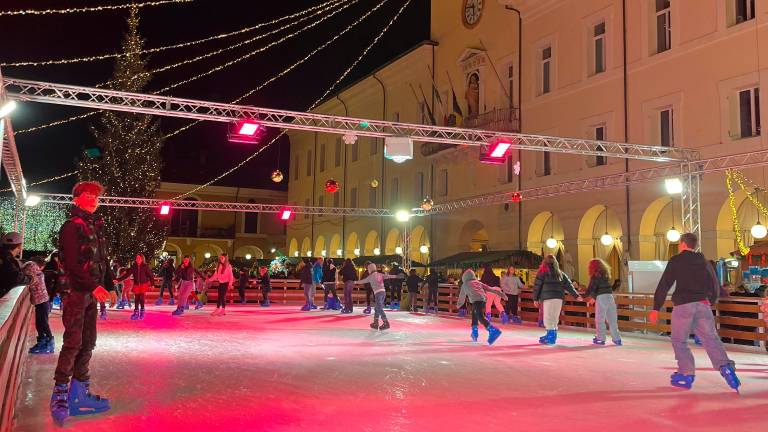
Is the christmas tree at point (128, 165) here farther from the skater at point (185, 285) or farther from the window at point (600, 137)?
the window at point (600, 137)

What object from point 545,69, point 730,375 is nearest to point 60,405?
point 730,375

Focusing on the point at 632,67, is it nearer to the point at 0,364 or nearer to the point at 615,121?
the point at 615,121

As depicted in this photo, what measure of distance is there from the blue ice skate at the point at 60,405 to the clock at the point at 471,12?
26.0m

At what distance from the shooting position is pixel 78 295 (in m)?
5.40

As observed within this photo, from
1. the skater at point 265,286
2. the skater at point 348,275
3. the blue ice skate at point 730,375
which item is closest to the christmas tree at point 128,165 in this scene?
the skater at point 265,286

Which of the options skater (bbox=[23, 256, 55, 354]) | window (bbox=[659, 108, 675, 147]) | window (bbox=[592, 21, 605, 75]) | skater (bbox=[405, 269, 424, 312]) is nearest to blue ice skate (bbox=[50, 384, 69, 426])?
skater (bbox=[23, 256, 55, 354])

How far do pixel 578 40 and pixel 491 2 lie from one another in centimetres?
571

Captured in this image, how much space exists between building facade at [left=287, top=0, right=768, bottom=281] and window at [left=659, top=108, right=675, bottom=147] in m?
0.05

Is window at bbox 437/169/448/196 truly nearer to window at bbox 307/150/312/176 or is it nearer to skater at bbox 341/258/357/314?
skater at bbox 341/258/357/314

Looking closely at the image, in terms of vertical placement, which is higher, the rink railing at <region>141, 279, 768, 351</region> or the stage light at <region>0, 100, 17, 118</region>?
the stage light at <region>0, 100, 17, 118</region>

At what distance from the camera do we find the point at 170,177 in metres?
53.0

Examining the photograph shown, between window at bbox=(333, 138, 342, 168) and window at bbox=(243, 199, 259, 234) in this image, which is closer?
window at bbox=(333, 138, 342, 168)

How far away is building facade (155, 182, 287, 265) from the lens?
2051 inches

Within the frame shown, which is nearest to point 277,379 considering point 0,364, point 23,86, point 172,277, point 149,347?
point 149,347
